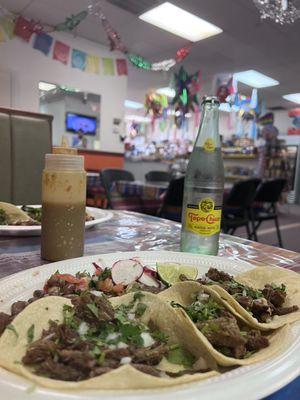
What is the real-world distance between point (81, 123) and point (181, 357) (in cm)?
579

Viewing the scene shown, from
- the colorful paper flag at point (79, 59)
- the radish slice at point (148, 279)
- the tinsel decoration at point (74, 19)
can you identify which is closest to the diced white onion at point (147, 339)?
the radish slice at point (148, 279)

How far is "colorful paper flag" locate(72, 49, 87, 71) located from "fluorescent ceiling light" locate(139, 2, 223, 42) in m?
1.55

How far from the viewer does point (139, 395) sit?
0.32 meters

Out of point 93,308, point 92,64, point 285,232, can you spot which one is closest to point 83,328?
point 93,308

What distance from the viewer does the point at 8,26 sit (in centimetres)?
449

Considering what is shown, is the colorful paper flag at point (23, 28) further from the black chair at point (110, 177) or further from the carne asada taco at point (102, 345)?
the carne asada taco at point (102, 345)

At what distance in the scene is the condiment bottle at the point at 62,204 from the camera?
0.82 meters

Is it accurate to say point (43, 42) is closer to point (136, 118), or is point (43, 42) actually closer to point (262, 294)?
point (262, 294)

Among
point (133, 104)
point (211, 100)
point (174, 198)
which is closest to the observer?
point (211, 100)

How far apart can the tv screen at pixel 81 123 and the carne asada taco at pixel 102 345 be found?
5615 millimetres

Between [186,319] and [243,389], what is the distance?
0.14 m

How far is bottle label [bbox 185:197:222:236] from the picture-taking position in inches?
33.7

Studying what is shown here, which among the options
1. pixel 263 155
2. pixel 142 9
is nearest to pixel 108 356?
pixel 142 9

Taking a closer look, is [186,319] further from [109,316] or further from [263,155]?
[263,155]
